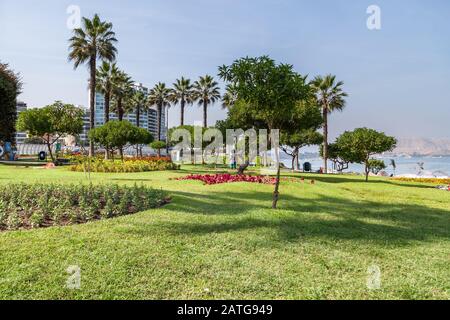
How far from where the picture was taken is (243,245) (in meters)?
6.94

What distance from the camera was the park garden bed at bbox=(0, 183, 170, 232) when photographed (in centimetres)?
834

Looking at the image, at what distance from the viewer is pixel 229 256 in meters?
6.25

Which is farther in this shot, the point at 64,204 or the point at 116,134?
the point at 116,134

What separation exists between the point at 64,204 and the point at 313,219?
751 cm

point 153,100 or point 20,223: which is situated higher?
point 153,100

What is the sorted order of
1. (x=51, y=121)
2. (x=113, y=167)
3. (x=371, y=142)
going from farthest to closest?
(x=51, y=121) < (x=371, y=142) < (x=113, y=167)

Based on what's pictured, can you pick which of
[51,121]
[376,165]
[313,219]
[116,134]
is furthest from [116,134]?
[376,165]

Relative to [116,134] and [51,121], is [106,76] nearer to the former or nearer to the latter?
[51,121]

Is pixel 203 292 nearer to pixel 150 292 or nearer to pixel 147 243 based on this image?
pixel 150 292

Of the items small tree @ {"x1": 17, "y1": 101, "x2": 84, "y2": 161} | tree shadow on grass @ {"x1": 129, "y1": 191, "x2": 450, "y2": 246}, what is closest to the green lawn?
tree shadow on grass @ {"x1": 129, "y1": 191, "x2": 450, "y2": 246}

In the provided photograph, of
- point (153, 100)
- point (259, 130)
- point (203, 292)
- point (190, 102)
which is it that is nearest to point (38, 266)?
point (203, 292)

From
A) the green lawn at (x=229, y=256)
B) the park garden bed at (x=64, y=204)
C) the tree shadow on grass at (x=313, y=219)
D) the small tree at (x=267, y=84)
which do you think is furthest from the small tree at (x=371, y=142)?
the park garden bed at (x=64, y=204)
